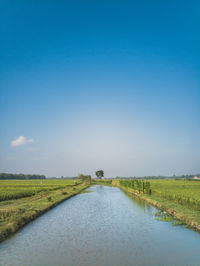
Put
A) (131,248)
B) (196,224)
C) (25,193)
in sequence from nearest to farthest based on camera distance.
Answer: (131,248) → (196,224) → (25,193)

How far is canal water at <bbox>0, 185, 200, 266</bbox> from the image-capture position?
7.34m

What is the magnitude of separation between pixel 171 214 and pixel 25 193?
66.2 ft

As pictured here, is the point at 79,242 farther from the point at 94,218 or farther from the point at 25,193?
the point at 25,193

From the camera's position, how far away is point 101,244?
9.15 meters

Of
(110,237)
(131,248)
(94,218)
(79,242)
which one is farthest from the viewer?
(94,218)

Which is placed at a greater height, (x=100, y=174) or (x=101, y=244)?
(x=100, y=174)

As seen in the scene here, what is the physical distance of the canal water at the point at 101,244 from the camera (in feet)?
24.1

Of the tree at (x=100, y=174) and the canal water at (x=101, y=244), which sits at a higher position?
the tree at (x=100, y=174)

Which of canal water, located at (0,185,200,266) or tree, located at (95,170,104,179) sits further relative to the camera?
tree, located at (95,170,104,179)

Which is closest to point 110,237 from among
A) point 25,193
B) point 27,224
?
point 27,224

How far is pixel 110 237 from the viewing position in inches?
405

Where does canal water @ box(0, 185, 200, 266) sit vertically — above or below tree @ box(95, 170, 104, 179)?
below

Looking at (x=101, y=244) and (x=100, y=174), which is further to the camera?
(x=100, y=174)

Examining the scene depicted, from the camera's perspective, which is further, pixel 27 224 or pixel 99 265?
pixel 27 224
